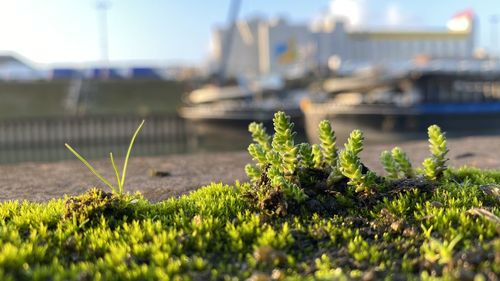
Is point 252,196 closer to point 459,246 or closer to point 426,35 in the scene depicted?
point 459,246

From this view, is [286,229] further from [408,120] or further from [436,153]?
[408,120]

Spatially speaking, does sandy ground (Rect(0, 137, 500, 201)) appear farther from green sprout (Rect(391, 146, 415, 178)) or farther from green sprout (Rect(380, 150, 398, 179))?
green sprout (Rect(391, 146, 415, 178))

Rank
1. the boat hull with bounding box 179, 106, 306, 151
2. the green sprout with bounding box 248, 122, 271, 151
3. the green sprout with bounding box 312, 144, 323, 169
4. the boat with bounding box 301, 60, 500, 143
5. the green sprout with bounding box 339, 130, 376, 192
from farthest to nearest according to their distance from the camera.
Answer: the boat hull with bounding box 179, 106, 306, 151 → the boat with bounding box 301, 60, 500, 143 → the green sprout with bounding box 248, 122, 271, 151 → the green sprout with bounding box 312, 144, 323, 169 → the green sprout with bounding box 339, 130, 376, 192

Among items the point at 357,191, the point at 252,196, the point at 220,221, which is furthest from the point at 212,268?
the point at 357,191

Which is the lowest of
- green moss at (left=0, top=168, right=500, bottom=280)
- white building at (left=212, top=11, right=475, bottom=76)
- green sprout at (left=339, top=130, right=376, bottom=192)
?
green moss at (left=0, top=168, right=500, bottom=280)

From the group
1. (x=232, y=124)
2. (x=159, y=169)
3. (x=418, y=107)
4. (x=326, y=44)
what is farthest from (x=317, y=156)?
(x=326, y=44)

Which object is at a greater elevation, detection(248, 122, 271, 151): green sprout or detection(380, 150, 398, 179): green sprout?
detection(248, 122, 271, 151): green sprout

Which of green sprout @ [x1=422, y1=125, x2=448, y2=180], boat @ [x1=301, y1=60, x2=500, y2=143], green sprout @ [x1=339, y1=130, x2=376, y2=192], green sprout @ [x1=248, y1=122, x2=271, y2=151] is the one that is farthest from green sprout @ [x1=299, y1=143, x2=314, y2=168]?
boat @ [x1=301, y1=60, x2=500, y2=143]
